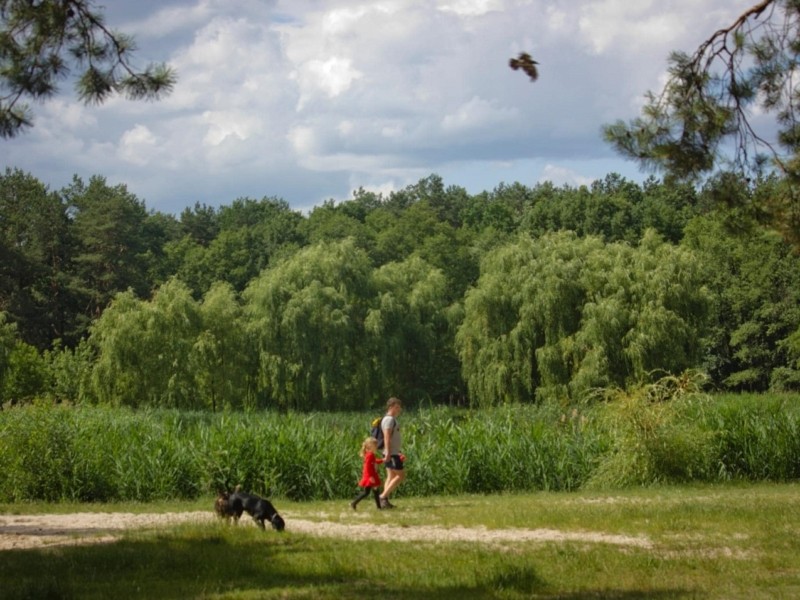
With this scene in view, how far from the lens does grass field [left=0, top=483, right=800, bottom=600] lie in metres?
7.74

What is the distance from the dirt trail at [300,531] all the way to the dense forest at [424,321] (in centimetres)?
1291

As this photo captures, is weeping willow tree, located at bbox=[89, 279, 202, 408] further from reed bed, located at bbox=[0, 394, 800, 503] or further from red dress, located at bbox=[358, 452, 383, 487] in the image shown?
red dress, located at bbox=[358, 452, 383, 487]

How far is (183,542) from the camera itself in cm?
970

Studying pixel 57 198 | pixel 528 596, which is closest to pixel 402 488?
pixel 528 596

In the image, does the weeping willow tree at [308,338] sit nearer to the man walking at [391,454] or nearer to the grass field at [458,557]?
the man walking at [391,454]

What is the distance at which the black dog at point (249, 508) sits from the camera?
1055cm

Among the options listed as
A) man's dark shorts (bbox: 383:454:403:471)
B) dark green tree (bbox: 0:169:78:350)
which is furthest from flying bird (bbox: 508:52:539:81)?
dark green tree (bbox: 0:169:78:350)

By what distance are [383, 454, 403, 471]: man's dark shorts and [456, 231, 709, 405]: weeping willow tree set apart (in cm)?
2107

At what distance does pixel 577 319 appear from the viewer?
121 ft

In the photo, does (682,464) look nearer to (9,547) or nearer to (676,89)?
(676,89)

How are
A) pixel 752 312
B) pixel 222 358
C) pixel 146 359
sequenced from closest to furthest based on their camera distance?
pixel 146 359, pixel 222 358, pixel 752 312

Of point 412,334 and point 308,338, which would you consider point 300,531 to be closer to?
point 308,338

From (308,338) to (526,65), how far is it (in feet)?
105

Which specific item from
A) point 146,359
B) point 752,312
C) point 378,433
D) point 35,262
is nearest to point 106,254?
point 35,262
